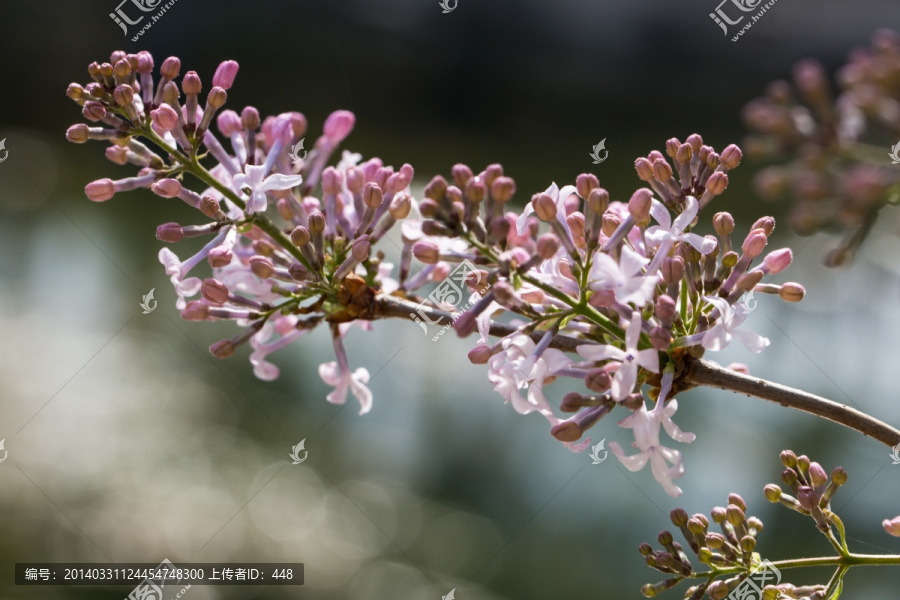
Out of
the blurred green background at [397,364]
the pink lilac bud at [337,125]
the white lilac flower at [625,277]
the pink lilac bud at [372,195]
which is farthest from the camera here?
the blurred green background at [397,364]

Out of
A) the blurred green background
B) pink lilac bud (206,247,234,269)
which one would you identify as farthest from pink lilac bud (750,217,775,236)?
the blurred green background

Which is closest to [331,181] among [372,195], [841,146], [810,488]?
[372,195]

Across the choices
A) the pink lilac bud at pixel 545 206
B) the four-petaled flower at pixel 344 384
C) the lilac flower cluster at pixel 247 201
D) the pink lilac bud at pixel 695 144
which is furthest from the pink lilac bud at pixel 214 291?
→ the pink lilac bud at pixel 695 144

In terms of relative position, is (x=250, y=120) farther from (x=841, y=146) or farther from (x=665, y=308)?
(x=841, y=146)

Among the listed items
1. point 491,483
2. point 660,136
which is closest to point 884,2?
point 660,136

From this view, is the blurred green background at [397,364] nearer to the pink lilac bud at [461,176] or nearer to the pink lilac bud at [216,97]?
the pink lilac bud at [216,97]

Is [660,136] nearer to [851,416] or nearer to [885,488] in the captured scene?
[885,488]
